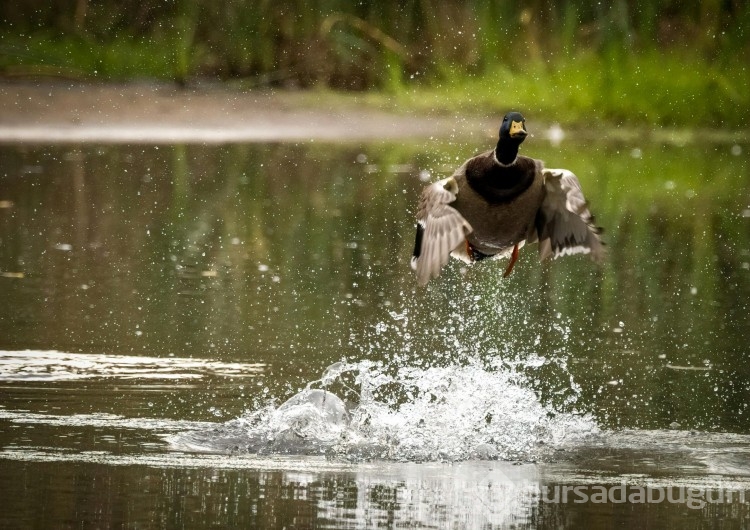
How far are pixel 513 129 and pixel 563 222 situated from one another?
1.85ft

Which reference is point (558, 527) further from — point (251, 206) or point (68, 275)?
point (251, 206)

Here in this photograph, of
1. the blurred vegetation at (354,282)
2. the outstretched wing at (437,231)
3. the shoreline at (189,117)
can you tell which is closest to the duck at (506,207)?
the outstretched wing at (437,231)

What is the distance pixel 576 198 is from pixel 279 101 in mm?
14575

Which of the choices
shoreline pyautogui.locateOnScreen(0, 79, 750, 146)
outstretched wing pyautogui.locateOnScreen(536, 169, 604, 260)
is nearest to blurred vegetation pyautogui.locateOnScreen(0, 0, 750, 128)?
shoreline pyautogui.locateOnScreen(0, 79, 750, 146)

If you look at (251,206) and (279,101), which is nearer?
(251,206)

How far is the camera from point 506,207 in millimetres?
7984

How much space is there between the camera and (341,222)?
45.5 ft

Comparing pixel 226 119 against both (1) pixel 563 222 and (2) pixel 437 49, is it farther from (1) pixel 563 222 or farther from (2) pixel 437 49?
(1) pixel 563 222

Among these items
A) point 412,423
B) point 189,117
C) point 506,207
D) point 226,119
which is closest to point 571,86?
point 226,119

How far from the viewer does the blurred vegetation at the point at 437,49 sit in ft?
73.8

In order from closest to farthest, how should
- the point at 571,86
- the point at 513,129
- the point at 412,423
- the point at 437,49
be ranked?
the point at 412,423 < the point at 513,129 < the point at 571,86 < the point at 437,49

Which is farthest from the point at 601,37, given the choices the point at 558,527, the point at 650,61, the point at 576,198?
the point at 558,527

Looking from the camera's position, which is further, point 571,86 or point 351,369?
point 571,86

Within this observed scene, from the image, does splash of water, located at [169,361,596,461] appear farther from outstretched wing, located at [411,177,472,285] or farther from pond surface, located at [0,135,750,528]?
outstretched wing, located at [411,177,472,285]
